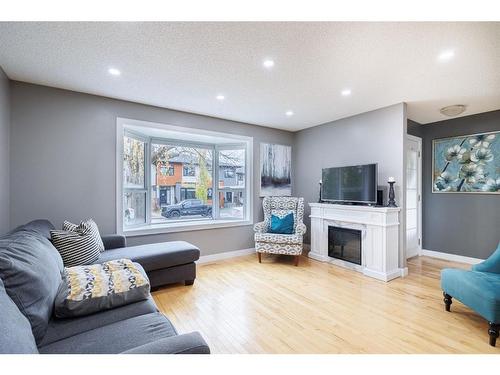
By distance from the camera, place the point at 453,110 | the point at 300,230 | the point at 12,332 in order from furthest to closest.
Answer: the point at 300,230 < the point at 453,110 < the point at 12,332

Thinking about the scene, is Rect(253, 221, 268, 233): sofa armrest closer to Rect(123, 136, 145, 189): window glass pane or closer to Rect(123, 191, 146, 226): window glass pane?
Rect(123, 191, 146, 226): window glass pane

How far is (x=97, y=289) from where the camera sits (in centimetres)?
142

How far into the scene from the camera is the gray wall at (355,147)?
321 cm

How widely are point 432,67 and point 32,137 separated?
14.2 ft

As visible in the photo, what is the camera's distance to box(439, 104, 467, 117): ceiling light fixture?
324 cm

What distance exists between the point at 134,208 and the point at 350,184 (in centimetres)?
339

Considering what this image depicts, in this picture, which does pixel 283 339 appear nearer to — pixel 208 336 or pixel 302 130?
pixel 208 336

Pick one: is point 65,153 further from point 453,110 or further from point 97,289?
point 453,110

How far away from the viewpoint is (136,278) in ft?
5.23

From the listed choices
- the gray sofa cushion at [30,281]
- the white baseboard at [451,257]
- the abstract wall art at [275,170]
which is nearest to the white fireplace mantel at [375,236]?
the abstract wall art at [275,170]

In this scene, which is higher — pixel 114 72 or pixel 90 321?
pixel 114 72

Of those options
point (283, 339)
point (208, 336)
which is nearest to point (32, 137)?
point (208, 336)

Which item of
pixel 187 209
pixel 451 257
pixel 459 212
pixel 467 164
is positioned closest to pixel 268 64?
pixel 187 209
